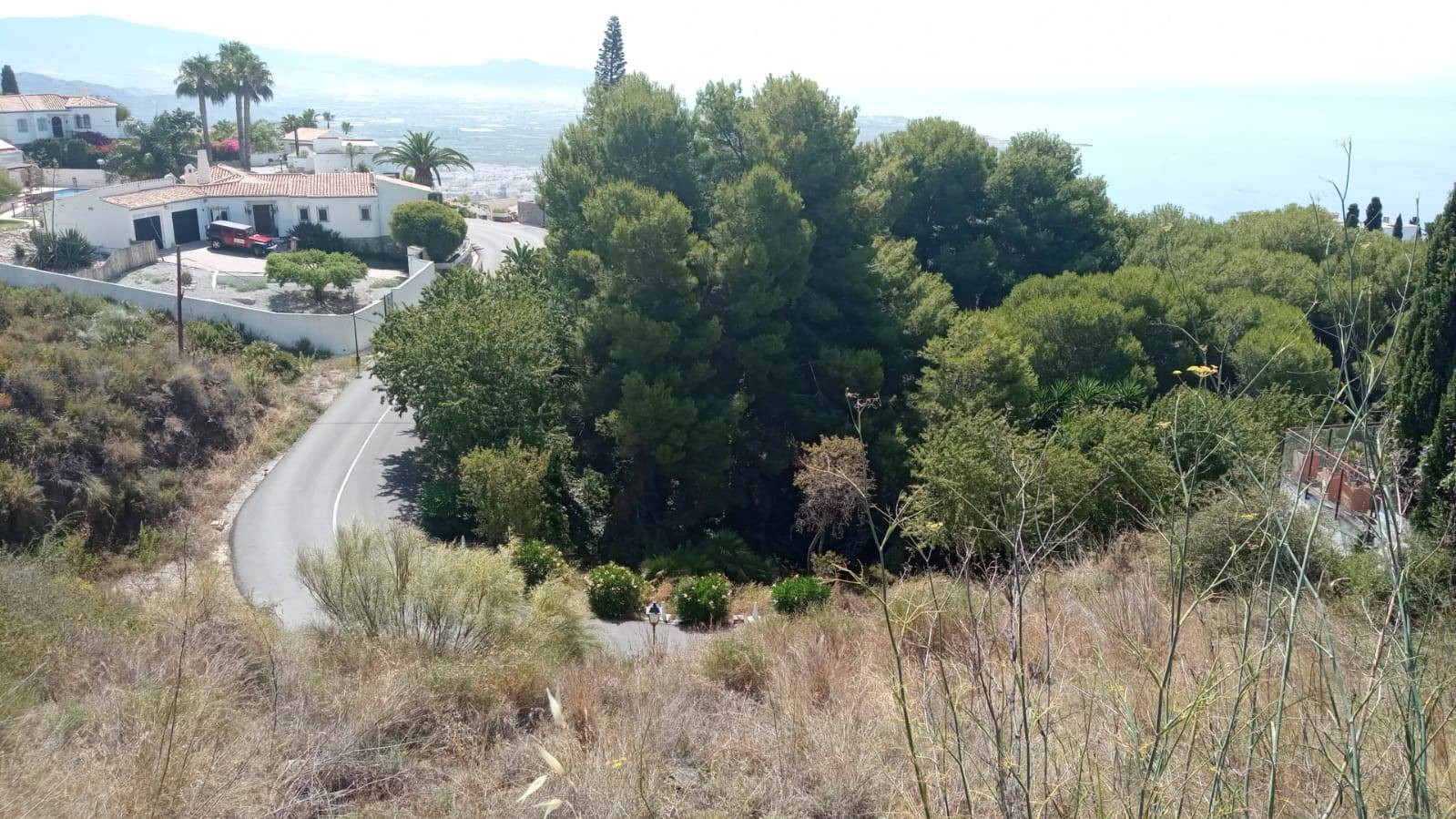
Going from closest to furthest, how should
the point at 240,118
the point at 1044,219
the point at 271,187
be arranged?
the point at 1044,219, the point at 271,187, the point at 240,118

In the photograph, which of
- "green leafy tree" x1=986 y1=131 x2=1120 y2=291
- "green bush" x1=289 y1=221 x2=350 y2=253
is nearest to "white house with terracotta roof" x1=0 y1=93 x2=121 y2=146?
"green bush" x1=289 y1=221 x2=350 y2=253

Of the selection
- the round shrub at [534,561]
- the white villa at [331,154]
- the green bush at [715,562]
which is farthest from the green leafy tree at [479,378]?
the white villa at [331,154]

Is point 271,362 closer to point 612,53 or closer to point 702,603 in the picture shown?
point 702,603

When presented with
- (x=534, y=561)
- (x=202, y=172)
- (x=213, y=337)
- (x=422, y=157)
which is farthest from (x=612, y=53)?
(x=534, y=561)

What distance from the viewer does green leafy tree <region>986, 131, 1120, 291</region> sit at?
1180 inches

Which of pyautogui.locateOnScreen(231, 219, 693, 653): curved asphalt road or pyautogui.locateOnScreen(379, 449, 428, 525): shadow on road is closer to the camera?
pyautogui.locateOnScreen(231, 219, 693, 653): curved asphalt road

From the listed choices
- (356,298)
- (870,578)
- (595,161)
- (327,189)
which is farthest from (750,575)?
(327,189)

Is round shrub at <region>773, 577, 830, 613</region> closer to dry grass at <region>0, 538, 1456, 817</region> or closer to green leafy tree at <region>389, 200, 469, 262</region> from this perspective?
dry grass at <region>0, 538, 1456, 817</region>

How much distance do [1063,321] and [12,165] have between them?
1920 inches

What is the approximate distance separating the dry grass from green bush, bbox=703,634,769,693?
1.1 inches

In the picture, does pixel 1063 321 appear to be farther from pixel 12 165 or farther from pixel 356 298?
pixel 12 165

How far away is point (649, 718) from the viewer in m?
6.86

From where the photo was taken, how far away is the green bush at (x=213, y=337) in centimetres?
2648

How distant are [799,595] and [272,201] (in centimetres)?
3272
